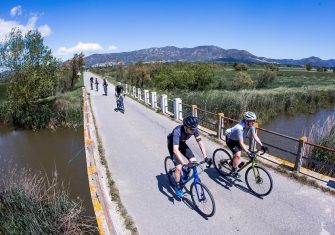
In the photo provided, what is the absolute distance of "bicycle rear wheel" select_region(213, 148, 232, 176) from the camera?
281 inches

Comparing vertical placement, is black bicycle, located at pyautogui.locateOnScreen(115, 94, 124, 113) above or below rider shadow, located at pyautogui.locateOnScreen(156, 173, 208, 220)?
above

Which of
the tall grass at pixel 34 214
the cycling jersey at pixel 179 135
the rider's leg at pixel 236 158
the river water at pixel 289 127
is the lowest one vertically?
the river water at pixel 289 127

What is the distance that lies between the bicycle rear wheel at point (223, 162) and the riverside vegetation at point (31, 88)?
1650 centimetres

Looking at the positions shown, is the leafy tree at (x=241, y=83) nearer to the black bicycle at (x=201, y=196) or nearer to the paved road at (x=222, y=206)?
the paved road at (x=222, y=206)

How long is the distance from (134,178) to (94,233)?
5.72 feet

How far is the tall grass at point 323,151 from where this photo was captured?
7.91 meters

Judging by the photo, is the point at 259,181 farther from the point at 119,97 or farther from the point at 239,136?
the point at 119,97

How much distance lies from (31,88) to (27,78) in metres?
0.89

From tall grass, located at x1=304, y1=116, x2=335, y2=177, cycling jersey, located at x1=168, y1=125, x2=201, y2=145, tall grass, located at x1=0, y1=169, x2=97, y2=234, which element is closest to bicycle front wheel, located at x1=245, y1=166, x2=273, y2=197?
cycling jersey, located at x1=168, y1=125, x2=201, y2=145

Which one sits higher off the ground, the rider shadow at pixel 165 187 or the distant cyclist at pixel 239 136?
the distant cyclist at pixel 239 136

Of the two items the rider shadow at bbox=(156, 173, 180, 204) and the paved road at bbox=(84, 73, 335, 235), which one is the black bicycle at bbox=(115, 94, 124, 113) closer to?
the paved road at bbox=(84, 73, 335, 235)

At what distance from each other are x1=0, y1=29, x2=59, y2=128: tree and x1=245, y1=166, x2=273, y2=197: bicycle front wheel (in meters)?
19.9

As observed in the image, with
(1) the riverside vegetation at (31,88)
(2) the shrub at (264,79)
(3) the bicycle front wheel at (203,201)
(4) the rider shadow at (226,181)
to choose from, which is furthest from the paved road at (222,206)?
(2) the shrub at (264,79)

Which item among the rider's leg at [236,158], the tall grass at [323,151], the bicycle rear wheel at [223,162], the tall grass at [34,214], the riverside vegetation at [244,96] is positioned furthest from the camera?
the riverside vegetation at [244,96]
